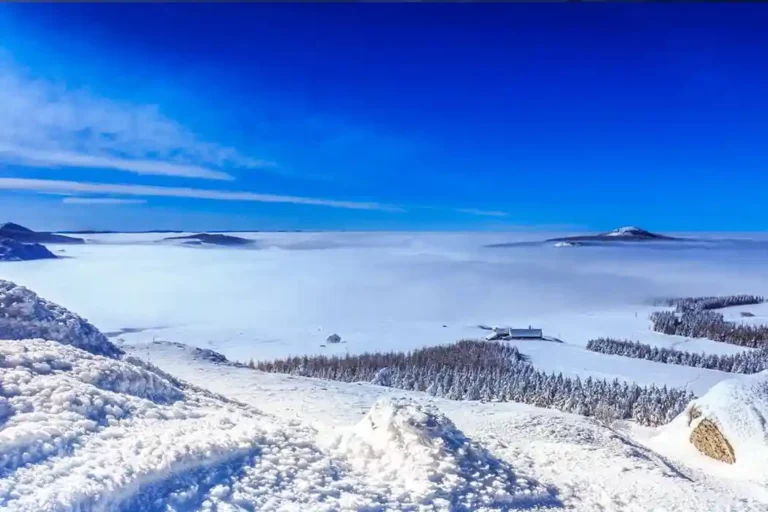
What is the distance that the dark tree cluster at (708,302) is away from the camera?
71356mm

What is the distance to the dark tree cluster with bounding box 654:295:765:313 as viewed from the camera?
71356mm

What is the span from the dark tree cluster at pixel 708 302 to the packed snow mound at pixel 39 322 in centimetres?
7045

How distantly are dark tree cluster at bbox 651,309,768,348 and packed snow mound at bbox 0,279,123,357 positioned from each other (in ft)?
162

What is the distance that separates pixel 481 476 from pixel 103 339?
9.14 metres

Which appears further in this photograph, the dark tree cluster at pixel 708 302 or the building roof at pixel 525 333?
the dark tree cluster at pixel 708 302

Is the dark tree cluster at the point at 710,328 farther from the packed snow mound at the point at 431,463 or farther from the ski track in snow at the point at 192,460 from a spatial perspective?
the ski track in snow at the point at 192,460

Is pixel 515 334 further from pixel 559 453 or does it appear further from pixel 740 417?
pixel 559 453

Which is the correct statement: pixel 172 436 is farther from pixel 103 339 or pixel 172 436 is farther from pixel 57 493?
pixel 103 339

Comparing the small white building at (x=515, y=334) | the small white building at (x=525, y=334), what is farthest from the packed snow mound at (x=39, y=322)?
the small white building at (x=525, y=334)

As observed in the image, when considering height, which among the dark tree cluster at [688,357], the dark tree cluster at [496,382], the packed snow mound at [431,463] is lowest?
the dark tree cluster at [496,382]

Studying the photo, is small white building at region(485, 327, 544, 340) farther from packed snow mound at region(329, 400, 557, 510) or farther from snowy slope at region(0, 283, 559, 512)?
snowy slope at region(0, 283, 559, 512)

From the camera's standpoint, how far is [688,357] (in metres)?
38.9

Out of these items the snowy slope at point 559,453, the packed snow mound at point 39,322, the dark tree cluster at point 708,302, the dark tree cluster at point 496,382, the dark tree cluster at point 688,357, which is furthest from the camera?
the dark tree cluster at point 708,302

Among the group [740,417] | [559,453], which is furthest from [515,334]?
[559,453]
